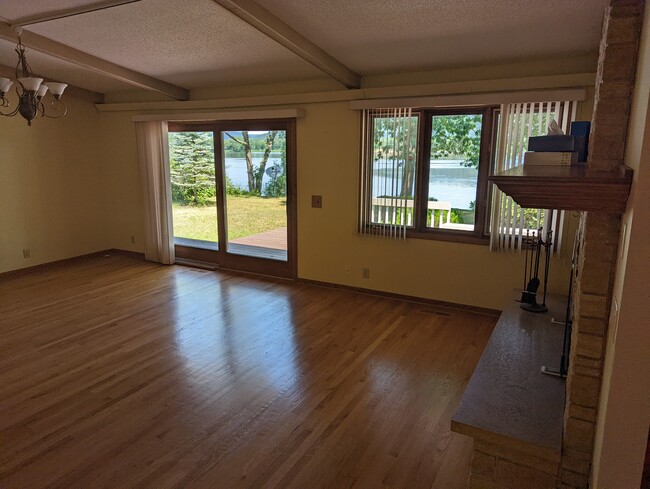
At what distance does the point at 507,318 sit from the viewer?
124 inches

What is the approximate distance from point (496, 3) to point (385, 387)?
8.89ft

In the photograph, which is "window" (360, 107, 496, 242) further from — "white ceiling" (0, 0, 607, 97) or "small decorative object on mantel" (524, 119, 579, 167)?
"small decorative object on mantel" (524, 119, 579, 167)

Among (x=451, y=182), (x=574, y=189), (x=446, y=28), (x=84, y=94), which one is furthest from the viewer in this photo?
(x=84, y=94)

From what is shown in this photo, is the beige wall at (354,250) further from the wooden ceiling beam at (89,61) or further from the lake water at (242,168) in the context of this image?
the wooden ceiling beam at (89,61)

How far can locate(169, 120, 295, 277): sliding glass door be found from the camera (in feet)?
17.6

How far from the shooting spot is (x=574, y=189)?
1.39 metres

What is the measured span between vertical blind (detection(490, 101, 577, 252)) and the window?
0.17 m

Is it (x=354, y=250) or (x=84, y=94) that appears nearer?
(x=354, y=250)

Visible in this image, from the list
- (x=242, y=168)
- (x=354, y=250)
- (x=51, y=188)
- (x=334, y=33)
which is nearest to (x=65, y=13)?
(x=334, y=33)

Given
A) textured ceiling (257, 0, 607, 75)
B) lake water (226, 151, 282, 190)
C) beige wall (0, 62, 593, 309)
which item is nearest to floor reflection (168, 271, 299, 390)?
beige wall (0, 62, 593, 309)

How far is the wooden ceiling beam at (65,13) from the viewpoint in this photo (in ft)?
10.8

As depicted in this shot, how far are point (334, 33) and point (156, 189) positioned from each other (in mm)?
3700

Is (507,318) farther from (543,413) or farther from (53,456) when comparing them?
(53,456)

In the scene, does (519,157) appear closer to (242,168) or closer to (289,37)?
(289,37)
